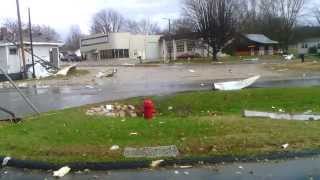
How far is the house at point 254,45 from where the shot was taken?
9825 centimetres

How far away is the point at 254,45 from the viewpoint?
9838cm

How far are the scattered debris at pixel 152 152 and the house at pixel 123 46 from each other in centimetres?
10751

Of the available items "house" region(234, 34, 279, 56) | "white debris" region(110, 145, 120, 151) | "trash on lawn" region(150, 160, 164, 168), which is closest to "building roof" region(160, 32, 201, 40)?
"house" region(234, 34, 279, 56)

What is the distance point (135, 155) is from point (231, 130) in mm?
2343

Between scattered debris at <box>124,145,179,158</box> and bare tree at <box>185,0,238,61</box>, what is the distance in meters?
66.6

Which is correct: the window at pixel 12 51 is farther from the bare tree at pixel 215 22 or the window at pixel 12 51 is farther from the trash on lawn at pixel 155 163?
the trash on lawn at pixel 155 163

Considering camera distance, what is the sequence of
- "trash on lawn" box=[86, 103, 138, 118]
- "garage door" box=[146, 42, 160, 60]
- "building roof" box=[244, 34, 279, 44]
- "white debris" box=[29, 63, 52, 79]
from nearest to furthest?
"trash on lawn" box=[86, 103, 138, 118] → "white debris" box=[29, 63, 52, 79] → "building roof" box=[244, 34, 279, 44] → "garage door" box=[146, 42, 160, 60]

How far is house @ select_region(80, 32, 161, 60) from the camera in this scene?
118875mm

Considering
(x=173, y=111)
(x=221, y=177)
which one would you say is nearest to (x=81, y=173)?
(x=221, y=177)

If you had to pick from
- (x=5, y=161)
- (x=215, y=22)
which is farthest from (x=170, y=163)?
(x=215, y=22)

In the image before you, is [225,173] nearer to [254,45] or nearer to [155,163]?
[155,163]

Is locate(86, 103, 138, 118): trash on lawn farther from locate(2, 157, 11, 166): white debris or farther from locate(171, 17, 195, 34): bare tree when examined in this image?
locate(171, 17, 195, 34): bare tree

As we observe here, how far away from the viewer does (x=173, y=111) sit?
59.0 ft

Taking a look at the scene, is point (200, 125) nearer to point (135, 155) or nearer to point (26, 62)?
point (135, 155)
